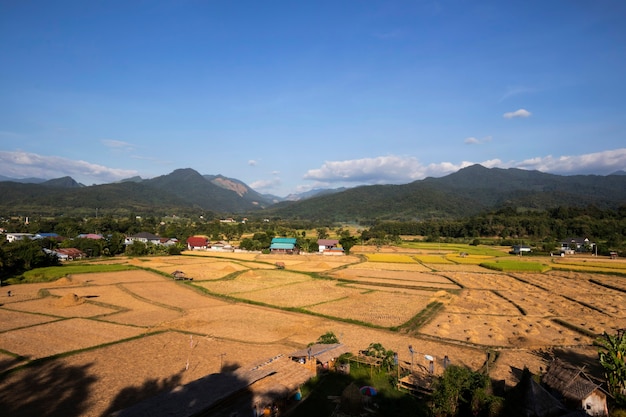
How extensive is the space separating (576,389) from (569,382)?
1.51 ft

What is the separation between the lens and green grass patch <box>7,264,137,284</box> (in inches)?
1464

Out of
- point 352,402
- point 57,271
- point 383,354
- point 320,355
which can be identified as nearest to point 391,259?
point 383,354

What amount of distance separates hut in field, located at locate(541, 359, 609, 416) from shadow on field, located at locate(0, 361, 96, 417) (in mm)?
16701

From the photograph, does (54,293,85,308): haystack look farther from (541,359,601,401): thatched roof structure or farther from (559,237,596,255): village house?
(559,237,596,255): village house

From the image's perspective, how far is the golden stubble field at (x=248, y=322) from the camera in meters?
15.9

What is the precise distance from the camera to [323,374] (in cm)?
1612

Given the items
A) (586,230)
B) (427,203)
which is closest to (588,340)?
(586,230)

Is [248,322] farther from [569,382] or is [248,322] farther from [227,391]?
[569,382]

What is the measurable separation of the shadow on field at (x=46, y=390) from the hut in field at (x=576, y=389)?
16701mm

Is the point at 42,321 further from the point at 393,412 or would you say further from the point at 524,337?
the point at 524,337

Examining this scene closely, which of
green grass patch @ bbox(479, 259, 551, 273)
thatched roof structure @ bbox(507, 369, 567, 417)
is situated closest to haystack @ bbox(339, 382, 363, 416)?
thatched roof structure @ bbox(507, 369, 567, 417)

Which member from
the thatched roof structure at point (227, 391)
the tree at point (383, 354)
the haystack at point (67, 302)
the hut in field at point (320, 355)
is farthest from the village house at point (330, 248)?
the thatched roof structure at point (227, 391)

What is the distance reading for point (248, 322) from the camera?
2414 cm

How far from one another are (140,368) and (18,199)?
22222cm
